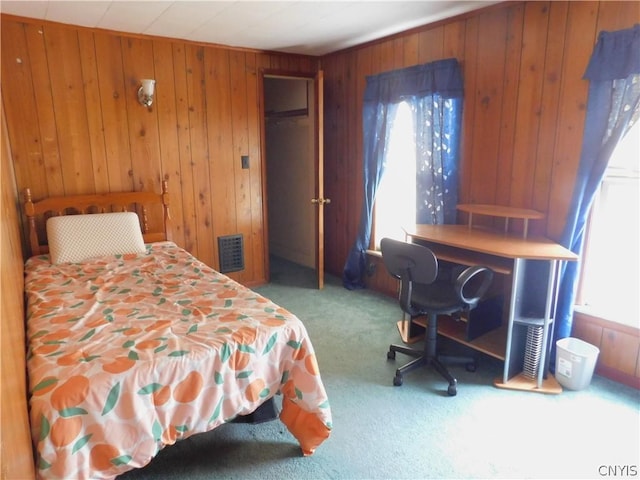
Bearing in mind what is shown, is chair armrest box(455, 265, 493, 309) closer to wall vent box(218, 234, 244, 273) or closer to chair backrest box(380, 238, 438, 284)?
chair backrest box(380, 238, 438, 284)

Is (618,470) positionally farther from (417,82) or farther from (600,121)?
(417,82)

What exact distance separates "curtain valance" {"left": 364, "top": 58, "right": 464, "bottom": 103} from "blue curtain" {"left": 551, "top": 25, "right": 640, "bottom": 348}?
2.88 feet

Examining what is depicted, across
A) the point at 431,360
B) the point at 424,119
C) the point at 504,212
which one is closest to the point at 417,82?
the point at 424,119

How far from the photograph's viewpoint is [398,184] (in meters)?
3.78

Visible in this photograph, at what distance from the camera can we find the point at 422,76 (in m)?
3.20

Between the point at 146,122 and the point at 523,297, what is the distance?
3022 mm

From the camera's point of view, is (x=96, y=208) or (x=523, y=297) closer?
(x=523, y=297)

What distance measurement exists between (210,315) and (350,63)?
2.89 m

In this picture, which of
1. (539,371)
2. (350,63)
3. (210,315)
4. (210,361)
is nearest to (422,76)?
(350,63)

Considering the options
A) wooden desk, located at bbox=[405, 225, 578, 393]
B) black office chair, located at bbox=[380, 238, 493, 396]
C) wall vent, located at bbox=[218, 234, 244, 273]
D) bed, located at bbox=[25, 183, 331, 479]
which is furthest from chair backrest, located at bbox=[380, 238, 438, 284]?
wall vent, located at bbox=[218, 234, 244, 273]

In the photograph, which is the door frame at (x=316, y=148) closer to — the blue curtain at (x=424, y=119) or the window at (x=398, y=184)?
the blue curtain at (x=424, y=119)

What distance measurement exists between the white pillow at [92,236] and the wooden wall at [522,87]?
2406mm

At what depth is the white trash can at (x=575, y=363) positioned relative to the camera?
2.36 metres

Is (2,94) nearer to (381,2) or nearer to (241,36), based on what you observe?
(241,36)
